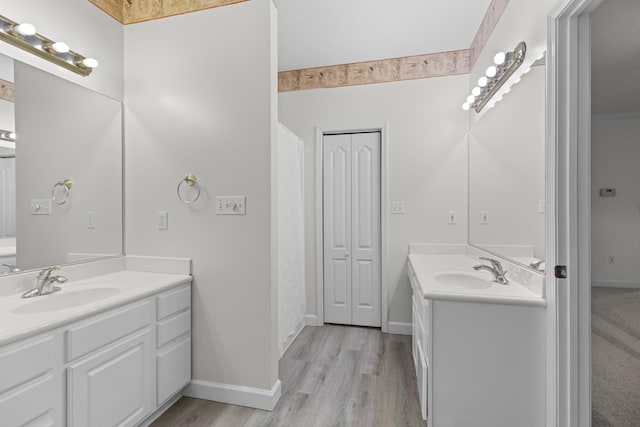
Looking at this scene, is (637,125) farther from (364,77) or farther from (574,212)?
(574,212)

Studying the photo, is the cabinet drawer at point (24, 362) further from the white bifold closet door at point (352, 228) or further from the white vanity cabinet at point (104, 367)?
the white bifold closet door at point (352, 228)

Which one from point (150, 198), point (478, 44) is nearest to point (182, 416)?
point (150, 198)

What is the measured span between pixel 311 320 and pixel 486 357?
80.7 inches

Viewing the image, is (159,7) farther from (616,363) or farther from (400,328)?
(616,363)

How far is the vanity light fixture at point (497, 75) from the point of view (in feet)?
5.88

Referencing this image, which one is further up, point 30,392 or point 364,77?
point 364,77

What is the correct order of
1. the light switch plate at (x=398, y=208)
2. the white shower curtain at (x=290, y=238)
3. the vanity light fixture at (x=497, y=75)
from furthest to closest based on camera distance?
the light switch plate at (x=398, y=208) → the white shower curtain at (x=290, y=238) → the vanity light fixture at (x=497, y=75)

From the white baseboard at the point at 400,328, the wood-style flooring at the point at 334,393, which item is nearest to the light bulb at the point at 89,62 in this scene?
the wood-style flooring at the point at 334,393

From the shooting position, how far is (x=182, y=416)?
183 cm

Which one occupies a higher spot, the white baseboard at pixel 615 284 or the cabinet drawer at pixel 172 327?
the cabinet drawer at pixel 172 327

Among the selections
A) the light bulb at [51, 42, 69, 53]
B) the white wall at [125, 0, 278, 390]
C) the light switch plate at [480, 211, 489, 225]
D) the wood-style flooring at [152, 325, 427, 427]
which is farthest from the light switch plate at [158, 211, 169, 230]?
the light switch plate at [480, 211, 489, 225]

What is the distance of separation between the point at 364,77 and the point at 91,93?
7.77 ft

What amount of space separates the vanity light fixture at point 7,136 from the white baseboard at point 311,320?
2709 millimetres

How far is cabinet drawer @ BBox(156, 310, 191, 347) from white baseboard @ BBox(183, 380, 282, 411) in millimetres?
388
